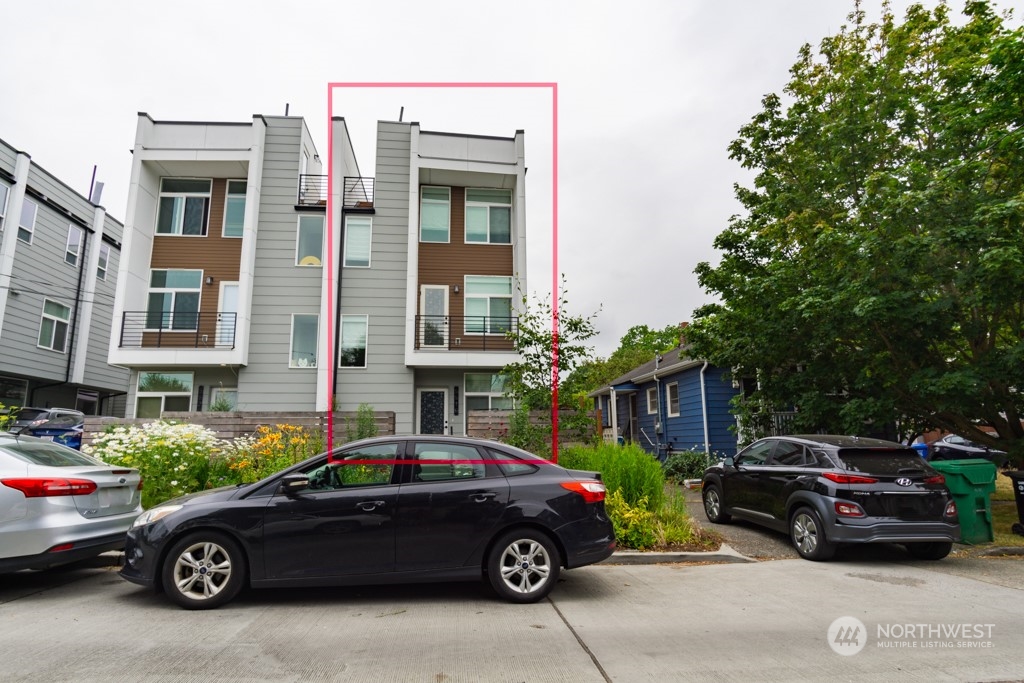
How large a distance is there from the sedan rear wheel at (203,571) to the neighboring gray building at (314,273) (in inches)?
432

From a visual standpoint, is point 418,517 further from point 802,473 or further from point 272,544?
point 802,473

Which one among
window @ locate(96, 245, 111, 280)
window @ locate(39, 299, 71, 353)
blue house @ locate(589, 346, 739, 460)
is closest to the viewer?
blue house @ locate(589, 346, 739, 460)

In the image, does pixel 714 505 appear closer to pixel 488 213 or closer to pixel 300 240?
pixel 488 213

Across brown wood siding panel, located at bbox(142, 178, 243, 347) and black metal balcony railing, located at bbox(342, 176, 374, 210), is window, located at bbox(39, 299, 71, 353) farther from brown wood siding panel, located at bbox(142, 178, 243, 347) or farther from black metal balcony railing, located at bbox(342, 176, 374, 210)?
black metal balcony railing, located at bbox(342, 176, 374, 210)

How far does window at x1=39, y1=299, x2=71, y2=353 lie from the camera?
824 inches

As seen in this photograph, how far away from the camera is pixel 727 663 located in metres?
3.98

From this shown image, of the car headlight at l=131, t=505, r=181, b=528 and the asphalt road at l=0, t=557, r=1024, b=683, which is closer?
the asphalt road at l=0, t=557, r=1024, b=683

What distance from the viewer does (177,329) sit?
55.8ft

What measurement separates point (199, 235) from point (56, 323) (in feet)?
28.5

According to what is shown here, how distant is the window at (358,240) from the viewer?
57.7 feet

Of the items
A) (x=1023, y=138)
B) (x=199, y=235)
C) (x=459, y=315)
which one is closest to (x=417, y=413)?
(x=459, y=315)

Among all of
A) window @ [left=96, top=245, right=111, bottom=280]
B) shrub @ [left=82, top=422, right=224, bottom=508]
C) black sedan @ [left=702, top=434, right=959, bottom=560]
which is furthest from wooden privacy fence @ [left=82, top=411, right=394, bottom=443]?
window @ [left=96, top=245, right=111, bottom=280]

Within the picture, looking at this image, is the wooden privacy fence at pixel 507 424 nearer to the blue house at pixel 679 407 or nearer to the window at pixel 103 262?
the blue house at pixel 679 407

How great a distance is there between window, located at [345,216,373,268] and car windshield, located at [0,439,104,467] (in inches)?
451
